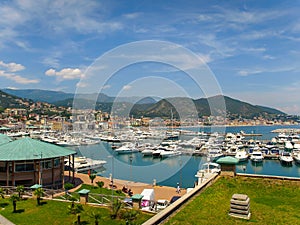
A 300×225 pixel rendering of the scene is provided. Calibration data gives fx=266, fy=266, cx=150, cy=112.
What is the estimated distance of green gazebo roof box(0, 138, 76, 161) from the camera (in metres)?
18.4

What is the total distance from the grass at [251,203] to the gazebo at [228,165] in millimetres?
396

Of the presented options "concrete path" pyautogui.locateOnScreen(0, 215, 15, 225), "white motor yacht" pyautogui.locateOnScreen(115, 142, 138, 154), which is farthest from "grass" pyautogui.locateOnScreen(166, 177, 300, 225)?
"white motor yacht" pyautogui.locateOnScreen(115, 142, 138, 154)

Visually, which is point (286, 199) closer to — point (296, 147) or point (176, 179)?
point (176, 179)

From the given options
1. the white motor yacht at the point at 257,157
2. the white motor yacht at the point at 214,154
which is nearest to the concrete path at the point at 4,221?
the white motor yacht at the point at 214,154

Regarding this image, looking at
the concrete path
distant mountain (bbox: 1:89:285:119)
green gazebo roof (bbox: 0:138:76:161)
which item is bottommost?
the concrete path

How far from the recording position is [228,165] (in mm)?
12375

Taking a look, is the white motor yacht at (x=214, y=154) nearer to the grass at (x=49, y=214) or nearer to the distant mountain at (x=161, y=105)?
the distant mountain at (x=161, y=105)

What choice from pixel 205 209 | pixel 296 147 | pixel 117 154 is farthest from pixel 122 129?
pixel 205 209

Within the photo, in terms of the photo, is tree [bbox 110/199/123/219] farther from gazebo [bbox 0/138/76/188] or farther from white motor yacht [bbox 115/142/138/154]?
white motor yacht [bbox 115/142/138/154]

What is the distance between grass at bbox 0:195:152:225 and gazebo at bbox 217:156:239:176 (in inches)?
170

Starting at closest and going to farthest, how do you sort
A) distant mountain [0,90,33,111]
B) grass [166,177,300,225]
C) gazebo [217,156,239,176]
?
grass [166,177,300,225]
gazebo [217,156,239,176]
distant mountain [0,90,33,111]

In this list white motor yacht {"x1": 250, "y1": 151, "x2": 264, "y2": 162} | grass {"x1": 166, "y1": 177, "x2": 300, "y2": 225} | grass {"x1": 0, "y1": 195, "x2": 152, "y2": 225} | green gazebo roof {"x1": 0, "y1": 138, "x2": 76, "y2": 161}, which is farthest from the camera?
white motor yacht {"x1": 250, "y1": 151, "x2": 264, "y2": 162}

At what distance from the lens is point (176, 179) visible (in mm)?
31750

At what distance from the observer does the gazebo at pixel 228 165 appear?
39.8 feet
